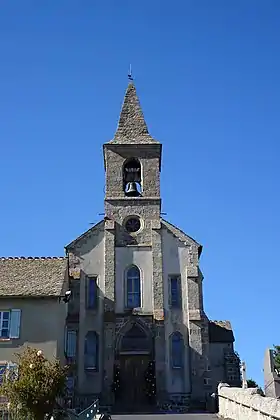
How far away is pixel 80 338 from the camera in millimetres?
33656

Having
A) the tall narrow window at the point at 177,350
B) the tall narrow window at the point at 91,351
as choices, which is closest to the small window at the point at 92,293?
the tall narrow window at the point at 91,351

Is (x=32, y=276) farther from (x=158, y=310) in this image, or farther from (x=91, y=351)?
(x=158, y=310)

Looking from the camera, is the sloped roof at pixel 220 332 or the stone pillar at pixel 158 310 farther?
the sloped roof at pixel 220 332

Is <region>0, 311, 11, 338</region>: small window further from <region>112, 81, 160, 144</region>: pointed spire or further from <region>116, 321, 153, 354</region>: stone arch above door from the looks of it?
<region>112, 81, 160, 144</region>: pointed spire

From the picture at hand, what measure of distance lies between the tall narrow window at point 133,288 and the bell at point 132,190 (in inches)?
199

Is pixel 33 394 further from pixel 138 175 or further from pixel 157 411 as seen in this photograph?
pixel 138 175

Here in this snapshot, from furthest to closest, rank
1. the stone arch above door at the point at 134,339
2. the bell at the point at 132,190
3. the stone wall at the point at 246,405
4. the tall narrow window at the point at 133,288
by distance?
the bell at the point at 132,190 < the tall narrow window at the point at 133,288 < the stone arch above door at the point at 134,339 < the stone wall at the point at 246,405

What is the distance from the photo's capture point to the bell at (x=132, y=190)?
37969 mm

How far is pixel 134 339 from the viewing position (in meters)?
33.8

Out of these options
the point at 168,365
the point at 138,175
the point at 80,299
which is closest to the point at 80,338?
the point at 80,299

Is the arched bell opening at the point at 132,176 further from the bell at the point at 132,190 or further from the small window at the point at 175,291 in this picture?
the small window at the point at 175,291

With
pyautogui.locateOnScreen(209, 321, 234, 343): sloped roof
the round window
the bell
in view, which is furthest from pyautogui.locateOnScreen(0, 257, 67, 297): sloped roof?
pyautogui.locateOnScreen(209, 321, 234, 343): sloped roof

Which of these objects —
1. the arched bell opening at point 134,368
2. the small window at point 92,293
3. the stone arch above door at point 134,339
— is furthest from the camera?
the small window at point 92,293

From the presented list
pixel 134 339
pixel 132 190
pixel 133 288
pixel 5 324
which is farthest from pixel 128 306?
pixel 5 324
